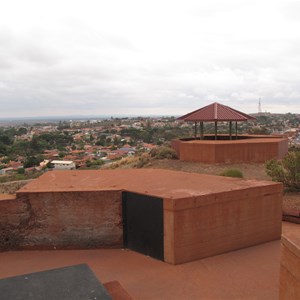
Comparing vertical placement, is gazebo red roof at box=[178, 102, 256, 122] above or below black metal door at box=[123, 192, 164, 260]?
above

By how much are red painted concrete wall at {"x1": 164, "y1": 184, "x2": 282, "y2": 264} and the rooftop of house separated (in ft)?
0.58

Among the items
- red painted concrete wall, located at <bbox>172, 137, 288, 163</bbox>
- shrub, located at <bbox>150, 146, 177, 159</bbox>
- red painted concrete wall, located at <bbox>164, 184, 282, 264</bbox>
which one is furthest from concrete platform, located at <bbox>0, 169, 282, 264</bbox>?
shrub, located at <bbox>150, 146, 177, 159</bbox>

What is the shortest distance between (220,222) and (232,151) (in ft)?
36.0

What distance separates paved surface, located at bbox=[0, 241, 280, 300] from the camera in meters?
5.66

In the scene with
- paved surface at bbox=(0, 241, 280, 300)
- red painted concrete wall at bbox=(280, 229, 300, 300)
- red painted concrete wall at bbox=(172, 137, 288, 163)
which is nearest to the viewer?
red painted concrete wall at bbox=(280, 229, 300, 300)

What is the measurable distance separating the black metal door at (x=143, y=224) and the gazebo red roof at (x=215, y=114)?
43.8 ft

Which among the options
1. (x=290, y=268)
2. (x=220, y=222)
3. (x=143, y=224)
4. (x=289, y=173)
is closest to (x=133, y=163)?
(x=289, y=173)

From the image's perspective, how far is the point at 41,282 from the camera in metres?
4.81

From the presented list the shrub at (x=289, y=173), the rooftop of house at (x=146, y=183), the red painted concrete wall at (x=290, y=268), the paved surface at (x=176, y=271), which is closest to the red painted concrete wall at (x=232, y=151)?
the shrub at (x=289, y=173)

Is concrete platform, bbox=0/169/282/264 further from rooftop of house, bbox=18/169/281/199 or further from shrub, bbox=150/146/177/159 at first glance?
shrub, bbox=150/146/177/159

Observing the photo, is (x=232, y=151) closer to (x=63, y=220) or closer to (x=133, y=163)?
(x=133, y=163)

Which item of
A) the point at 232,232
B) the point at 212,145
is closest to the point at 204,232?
the point at 232,232

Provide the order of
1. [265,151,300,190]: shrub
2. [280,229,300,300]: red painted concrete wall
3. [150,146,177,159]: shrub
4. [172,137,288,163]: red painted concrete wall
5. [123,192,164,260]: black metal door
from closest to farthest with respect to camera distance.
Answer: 1. [280,229,300,300]: red painted concrete wall
2. [123,192,164,260]: black metal door
3. [265,151,300,190]: shrub
4. [172,137,288,163]: red painted concrete wall
5. [150,146,177,159]: shrub

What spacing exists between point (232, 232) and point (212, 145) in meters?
10.5
